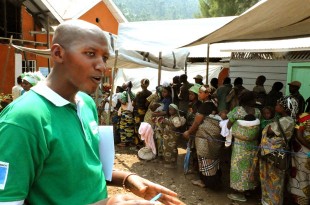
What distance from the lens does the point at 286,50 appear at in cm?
825

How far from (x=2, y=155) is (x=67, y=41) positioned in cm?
49

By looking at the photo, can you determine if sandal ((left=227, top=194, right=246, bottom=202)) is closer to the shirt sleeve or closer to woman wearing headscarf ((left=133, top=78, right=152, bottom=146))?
woman wearing headscarf ((left=133, top=78, right=152, bottom=146))

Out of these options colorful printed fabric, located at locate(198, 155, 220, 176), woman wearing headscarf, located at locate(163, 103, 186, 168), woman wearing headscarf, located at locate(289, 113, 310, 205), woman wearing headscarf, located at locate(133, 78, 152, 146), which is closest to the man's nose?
woman wearing headscarf, located at locate(289, 113, 310, 205)

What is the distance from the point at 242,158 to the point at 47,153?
3.74m

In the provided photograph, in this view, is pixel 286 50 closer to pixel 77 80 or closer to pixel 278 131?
pixel 278 131

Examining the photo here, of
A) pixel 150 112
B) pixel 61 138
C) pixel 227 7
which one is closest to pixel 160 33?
pixel 150 112

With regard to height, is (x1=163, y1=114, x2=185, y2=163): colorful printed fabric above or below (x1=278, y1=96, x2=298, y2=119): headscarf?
below

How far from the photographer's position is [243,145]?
13.9ft

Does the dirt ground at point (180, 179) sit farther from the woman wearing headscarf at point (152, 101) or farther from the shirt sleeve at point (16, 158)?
the shirt sleeve at point (16, 158)

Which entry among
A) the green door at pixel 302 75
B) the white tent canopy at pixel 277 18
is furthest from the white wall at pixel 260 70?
the white tent canopy at pixel 277 18

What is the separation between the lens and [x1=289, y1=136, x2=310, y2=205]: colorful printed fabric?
3854 millimetres

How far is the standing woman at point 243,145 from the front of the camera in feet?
13.7

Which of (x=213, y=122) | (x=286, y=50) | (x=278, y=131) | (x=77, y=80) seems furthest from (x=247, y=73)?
(x=77, y=80)

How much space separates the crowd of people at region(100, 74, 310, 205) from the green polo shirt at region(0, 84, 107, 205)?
10.7 ft
